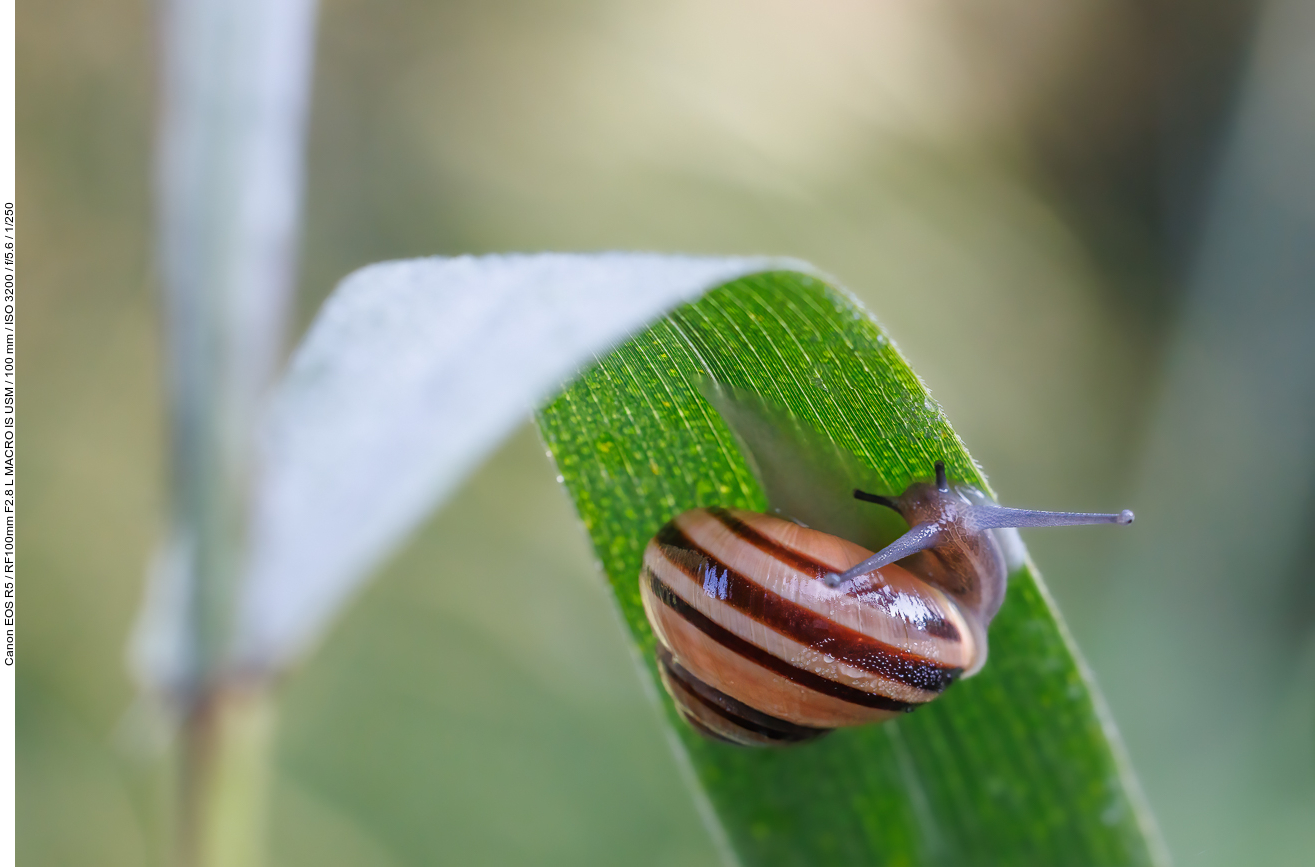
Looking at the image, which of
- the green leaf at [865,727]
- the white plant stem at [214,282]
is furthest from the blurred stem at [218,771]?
the green leaf at [865,727]

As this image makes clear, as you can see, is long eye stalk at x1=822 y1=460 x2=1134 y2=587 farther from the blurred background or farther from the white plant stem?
the blurred background

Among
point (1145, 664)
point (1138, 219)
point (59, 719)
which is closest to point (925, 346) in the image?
point (1138, 219)

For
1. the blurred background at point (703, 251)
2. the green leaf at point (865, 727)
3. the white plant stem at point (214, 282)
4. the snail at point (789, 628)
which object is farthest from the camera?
the blurred background at point (703, 251)

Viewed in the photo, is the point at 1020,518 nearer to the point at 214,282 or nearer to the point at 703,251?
the point at 214,282

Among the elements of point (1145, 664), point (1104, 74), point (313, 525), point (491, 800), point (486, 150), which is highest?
point (486, 150)

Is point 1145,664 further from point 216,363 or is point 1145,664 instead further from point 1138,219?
point 216,363

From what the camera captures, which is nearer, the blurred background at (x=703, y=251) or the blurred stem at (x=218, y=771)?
the blurred stem at (x=218, y=771)

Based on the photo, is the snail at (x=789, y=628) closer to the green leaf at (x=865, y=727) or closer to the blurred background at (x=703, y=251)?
the green leaf at (x=865, y=727)
